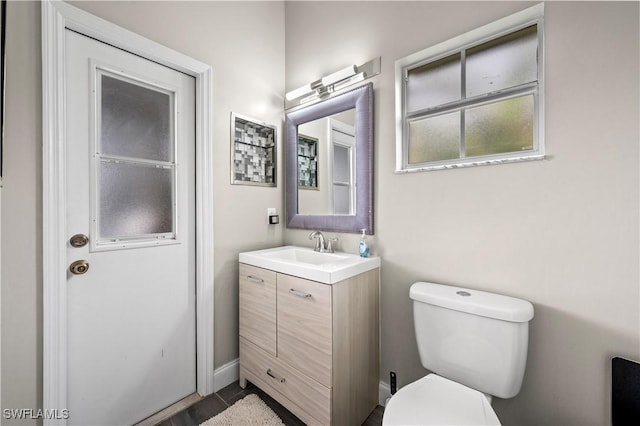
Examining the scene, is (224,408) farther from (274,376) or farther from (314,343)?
(314,343)

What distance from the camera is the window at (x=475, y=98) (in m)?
1.19

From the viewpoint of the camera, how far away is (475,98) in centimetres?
133

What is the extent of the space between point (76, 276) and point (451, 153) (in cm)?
196

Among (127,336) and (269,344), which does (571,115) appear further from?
(127,336)

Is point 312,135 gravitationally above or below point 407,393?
above

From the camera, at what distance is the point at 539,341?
3.83 ft

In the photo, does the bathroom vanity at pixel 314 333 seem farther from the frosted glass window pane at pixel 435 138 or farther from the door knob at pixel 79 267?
the door knob at pixel 79 267

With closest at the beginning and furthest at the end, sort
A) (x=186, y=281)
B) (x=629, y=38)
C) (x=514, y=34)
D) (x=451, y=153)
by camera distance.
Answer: (x=629, y=38) → (x=514, y=34) → (x=451, y=153) → (x=186, y=281)

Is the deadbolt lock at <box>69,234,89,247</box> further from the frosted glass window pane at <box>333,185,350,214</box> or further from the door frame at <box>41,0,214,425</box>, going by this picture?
the frosted glass window pane at <box>333,185,350,214</box>

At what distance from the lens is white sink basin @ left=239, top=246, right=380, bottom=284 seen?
1.30 meters

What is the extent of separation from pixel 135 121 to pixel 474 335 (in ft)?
6.55

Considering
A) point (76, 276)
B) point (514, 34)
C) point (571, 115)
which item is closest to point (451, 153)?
point (571, 115)

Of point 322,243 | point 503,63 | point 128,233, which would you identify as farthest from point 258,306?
point 503,63

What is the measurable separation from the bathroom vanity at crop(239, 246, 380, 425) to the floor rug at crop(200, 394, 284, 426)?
10 cm
